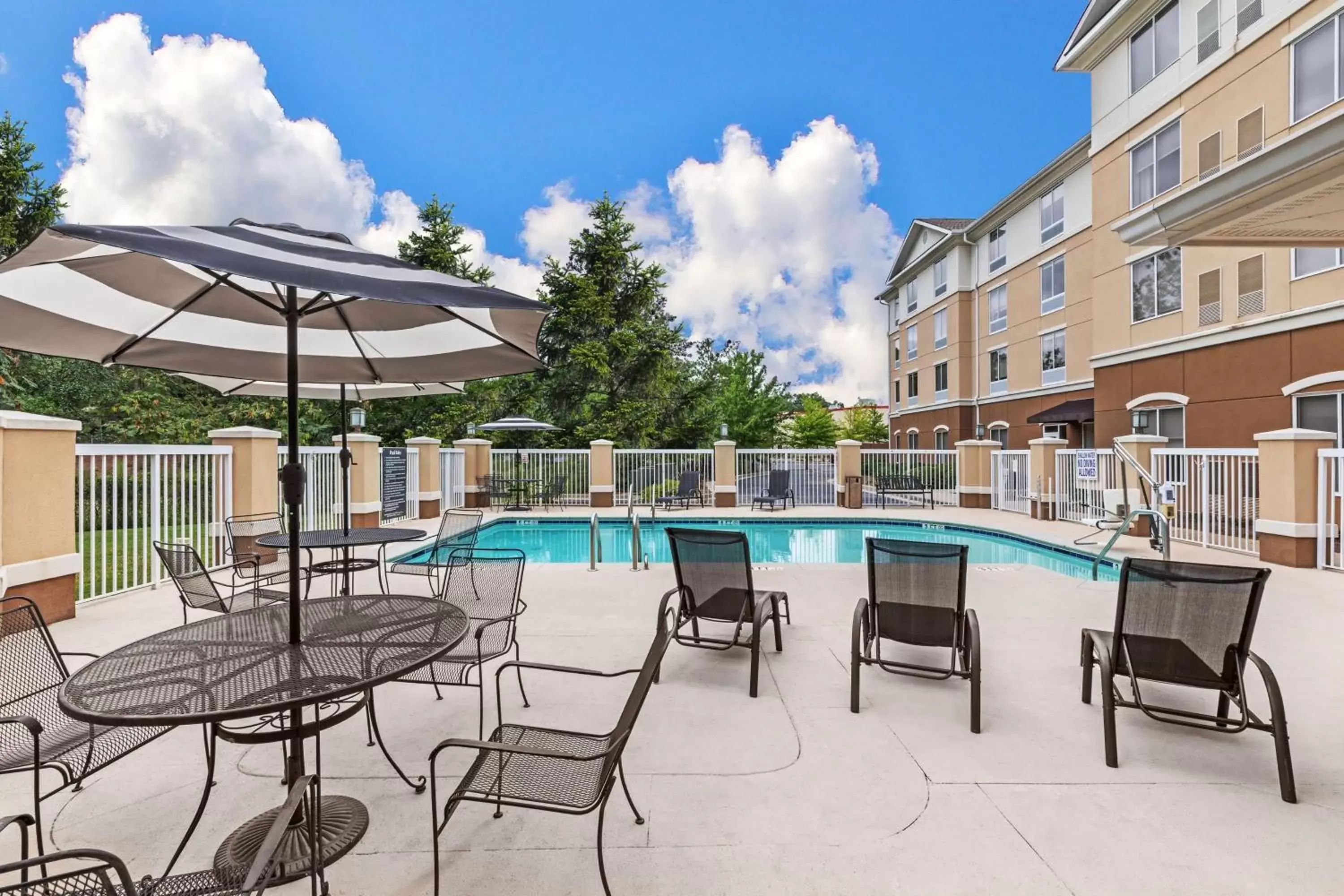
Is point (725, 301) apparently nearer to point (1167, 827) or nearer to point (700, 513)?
point (700, 513)

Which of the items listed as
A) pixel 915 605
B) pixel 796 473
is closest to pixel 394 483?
pixel 796 473

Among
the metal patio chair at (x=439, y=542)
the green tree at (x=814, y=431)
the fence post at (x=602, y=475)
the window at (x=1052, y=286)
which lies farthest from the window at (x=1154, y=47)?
the green tree at (x=814, y=431)

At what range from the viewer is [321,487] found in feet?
31.0

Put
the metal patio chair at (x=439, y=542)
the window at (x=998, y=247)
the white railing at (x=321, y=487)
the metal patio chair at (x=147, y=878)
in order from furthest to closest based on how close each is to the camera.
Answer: the window at (x=998, y=247)
the white railing at (x=321, y=487)
the metal patio chair at (x=439, y=542)
the metal patio chair at (x=147, y=878)

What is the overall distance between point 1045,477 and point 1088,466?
2196 millimetres

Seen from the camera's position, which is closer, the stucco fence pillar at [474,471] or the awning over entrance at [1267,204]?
the awning over entrance at [1267,204]

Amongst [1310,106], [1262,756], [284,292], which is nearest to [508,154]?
[1310,106]

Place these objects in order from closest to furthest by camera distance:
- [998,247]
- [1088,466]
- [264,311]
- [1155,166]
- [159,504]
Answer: [264,311]
[159,504]
[1088,466]
[1155,166]
[998,247]

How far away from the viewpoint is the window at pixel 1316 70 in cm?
1016

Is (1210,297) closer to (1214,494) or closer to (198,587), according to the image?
(1214,494)

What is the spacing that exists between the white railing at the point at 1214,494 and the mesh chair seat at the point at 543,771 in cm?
968

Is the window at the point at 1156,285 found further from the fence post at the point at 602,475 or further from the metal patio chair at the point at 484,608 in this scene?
the metal patio chair at the point at 484,608

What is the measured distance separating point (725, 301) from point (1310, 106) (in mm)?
31436

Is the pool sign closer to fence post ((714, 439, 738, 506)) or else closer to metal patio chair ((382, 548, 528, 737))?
fence post ((714, 439, 738, 506))
